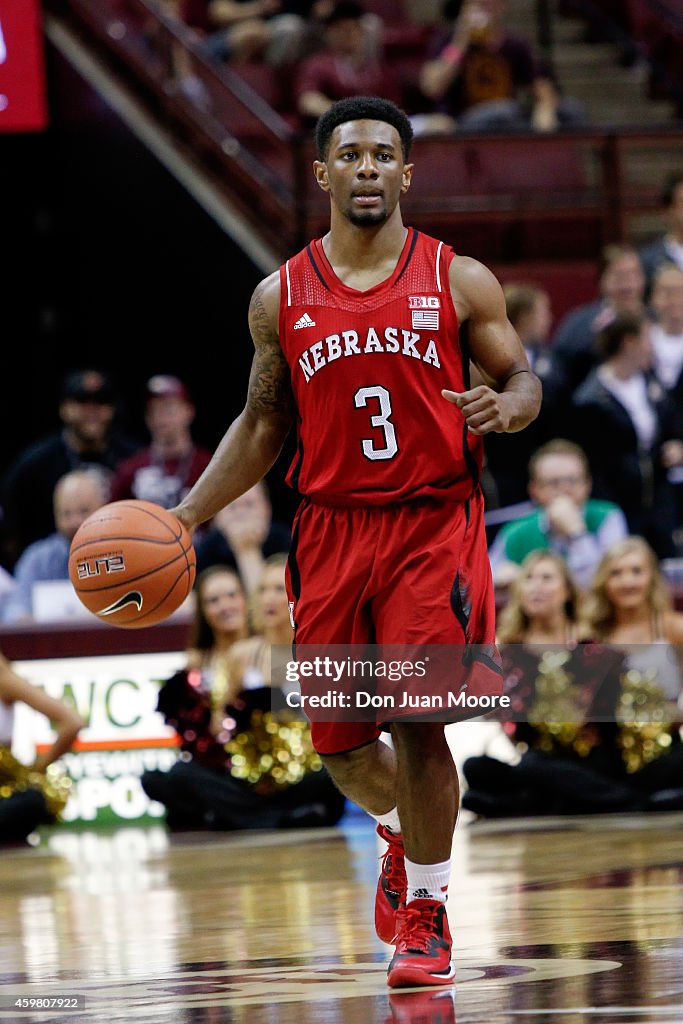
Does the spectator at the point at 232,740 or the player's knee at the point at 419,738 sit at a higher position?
the spectator at the point at 232,740

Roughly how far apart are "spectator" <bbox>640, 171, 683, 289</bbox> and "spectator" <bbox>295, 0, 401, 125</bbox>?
2706 mm

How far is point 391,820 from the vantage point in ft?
16.0

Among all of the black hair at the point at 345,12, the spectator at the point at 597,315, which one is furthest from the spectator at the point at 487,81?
the spectator at the point at 597,315

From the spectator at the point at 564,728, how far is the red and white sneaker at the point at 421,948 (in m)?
4.48

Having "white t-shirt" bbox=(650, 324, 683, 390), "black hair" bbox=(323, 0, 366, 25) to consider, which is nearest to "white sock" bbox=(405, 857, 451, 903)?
"white t-shirt" bbox=(650, 324, 683, 390)

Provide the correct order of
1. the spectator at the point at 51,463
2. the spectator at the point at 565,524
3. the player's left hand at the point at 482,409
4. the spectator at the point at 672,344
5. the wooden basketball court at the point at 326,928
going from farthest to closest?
the spectator at the point at 51,463 < the spectator at the point at 672,344 < the spectator at the point at 565,524 < the player's left hand at the point at 482,409 < the wooden basketball court at the point at 326,928

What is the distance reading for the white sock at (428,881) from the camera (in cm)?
442

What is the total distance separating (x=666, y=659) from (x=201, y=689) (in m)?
2.26

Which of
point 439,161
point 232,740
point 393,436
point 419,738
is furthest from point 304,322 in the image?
point 439,161

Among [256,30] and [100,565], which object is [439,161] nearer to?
[256,30]

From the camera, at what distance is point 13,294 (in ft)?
46.9

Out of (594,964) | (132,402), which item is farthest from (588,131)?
(594,964)

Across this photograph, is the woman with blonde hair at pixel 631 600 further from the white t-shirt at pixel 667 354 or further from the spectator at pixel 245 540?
the spectator at pixel 245 540

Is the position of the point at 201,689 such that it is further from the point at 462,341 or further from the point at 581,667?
the point at 462,341
